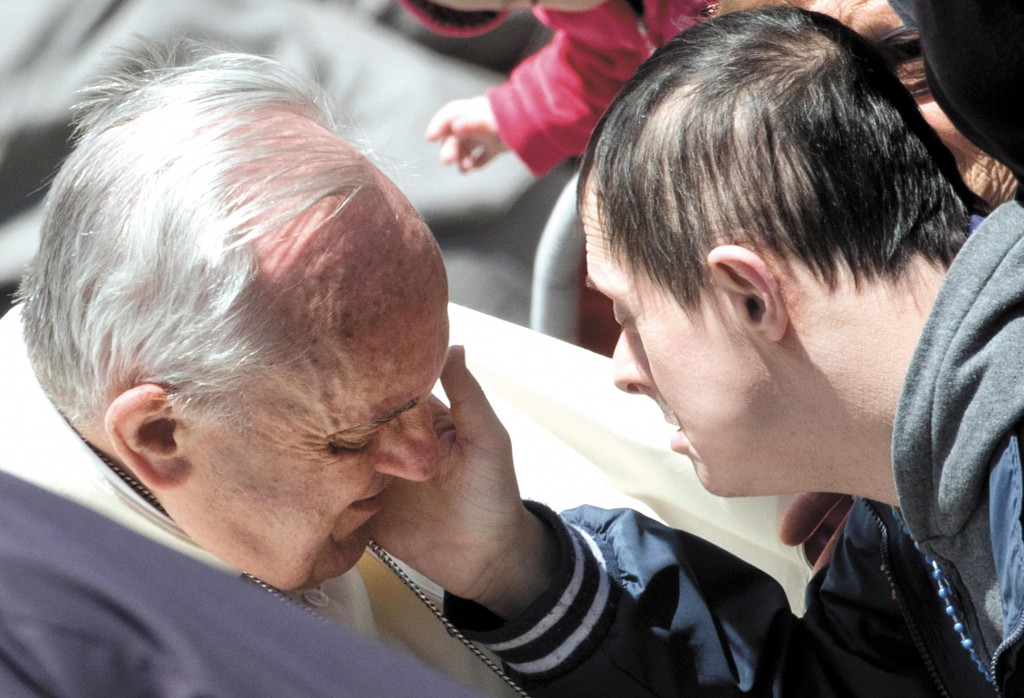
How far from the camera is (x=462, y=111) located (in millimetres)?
2711

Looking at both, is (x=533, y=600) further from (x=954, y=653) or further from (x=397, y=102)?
(x=397, y=102)

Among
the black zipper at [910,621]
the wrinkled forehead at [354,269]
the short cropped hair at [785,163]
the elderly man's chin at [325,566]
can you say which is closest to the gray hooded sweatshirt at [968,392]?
the short cropped hair at [785,163]

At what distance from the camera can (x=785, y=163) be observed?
1.19 metres

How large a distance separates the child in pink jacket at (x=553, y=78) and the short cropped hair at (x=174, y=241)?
1105mm

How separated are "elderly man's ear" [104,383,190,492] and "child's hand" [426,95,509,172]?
5.04 ft

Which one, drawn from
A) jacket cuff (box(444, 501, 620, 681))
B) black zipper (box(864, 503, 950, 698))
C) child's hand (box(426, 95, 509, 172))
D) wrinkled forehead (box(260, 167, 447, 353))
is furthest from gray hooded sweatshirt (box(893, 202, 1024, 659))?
child's hand (box(426, 95, 509, 172))

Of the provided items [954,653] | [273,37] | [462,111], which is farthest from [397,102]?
[954,653]

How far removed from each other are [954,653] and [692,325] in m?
0.54

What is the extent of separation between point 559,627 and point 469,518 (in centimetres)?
19

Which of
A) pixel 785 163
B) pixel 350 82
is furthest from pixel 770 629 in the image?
pixel 350 82

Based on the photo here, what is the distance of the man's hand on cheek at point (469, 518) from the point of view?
1.49 meters

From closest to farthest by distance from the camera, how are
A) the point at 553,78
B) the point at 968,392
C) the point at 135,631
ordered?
the point at 135,631, the point at 968,392, the point at 553,78

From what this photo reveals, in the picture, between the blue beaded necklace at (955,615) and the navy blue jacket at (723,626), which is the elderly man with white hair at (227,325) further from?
the blue beaded necklace at (955,615)

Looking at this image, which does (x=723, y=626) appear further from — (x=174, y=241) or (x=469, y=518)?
(x=174, y=241)
